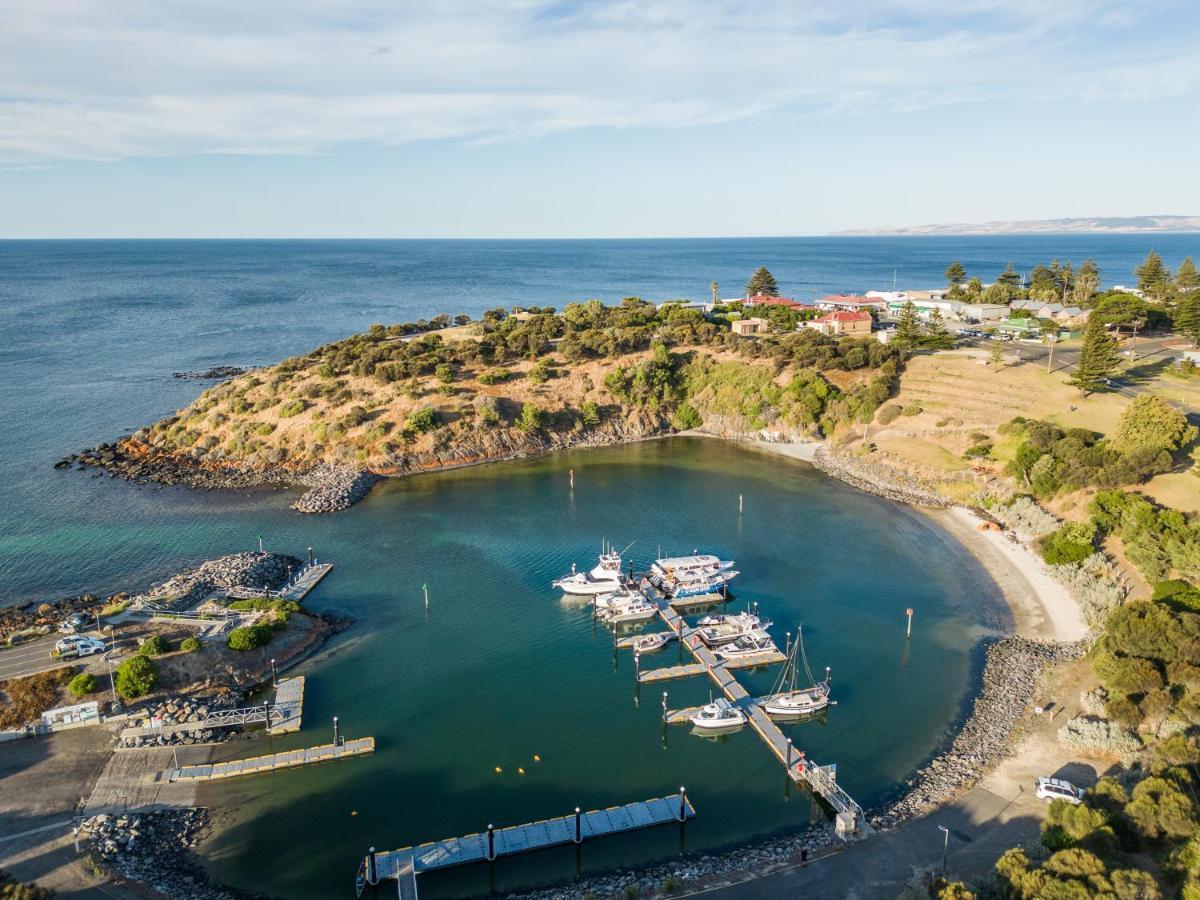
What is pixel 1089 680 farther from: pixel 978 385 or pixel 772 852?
pixel 978 385

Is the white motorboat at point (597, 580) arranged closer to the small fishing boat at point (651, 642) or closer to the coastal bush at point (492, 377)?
the small fishing boat at point (651, 642)

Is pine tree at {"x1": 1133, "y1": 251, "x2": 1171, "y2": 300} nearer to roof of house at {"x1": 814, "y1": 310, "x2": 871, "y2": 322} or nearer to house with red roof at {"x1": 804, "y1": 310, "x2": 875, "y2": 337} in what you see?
roof of house at {"x1": 814, "y1": 310, "x2": 871, "y2": 322}

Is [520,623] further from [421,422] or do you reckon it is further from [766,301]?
[766,301]

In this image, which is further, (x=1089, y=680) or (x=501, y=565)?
(x=501, y=565)

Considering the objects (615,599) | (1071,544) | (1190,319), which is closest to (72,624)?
(615,599)

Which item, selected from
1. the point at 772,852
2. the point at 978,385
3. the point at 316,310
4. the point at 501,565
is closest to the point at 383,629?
the point at 501,565

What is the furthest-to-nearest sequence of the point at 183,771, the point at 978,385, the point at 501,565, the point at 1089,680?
the point at 978,385, the point at 501,565, the point at 1089,680, the point at 183,771
